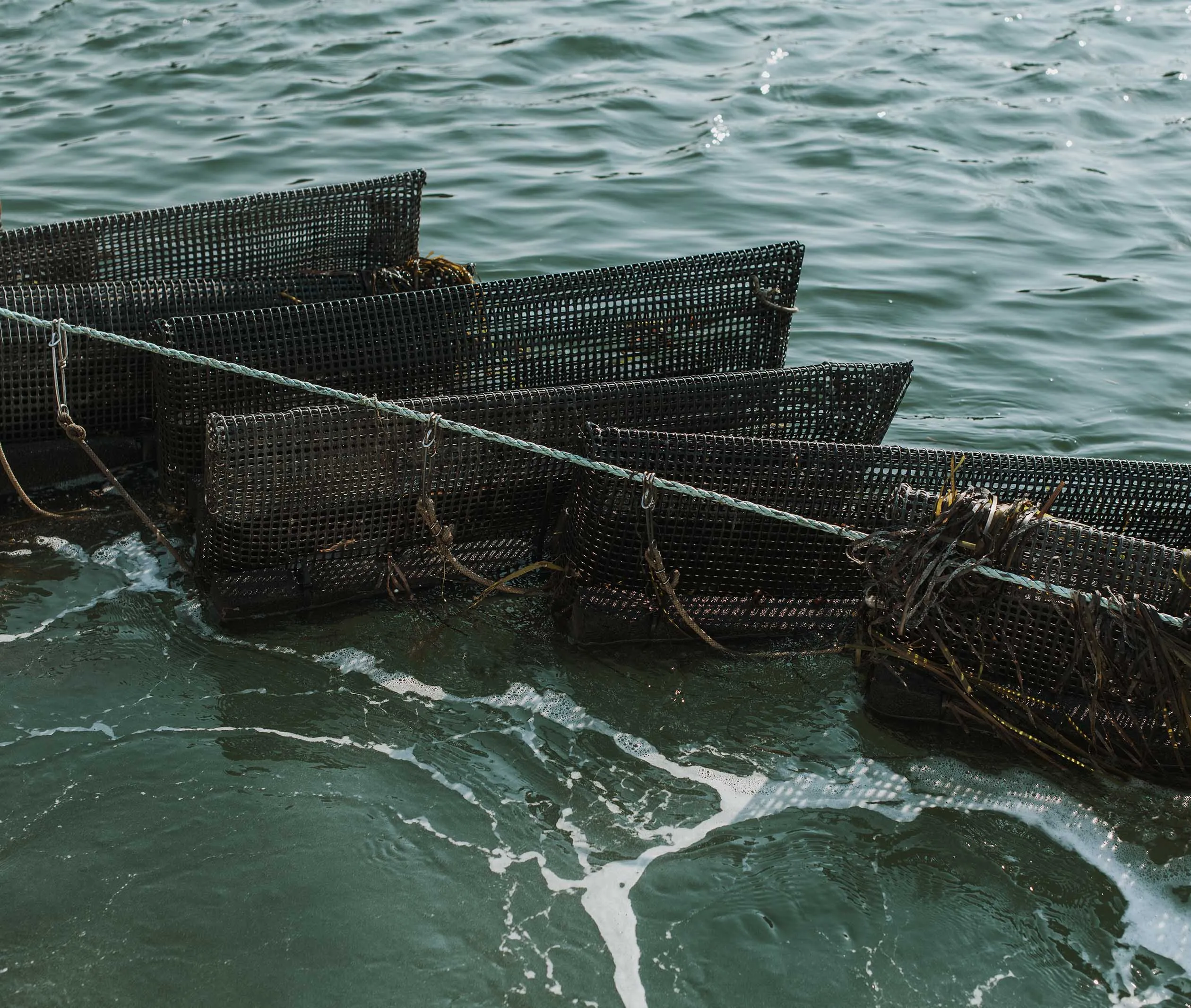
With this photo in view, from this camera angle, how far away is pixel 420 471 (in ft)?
17.3

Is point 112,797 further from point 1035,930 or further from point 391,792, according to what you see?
point 1035,930

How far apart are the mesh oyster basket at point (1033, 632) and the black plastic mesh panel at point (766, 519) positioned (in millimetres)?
441

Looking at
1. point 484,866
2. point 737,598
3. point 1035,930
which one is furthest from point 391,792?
point 1035,930

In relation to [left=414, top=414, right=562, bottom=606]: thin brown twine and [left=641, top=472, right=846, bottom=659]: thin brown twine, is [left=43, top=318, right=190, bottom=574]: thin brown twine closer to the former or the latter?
[left=414, top=414, right=562, bottom=606]: thin brown twine

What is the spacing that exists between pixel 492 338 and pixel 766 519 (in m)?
1.72

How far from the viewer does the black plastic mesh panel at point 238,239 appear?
6.27 m

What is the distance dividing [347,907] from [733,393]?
270cm

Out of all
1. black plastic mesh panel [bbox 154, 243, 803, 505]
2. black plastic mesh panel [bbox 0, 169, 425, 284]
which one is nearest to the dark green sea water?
black plastic mesh panel [bbox 154, 243, 803, 505]

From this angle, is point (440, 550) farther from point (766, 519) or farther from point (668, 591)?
point (766, 519)

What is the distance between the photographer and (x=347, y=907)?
4035mm

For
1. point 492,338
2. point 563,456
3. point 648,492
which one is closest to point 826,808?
point 648,492

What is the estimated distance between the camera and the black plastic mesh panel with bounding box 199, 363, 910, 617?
5.02 m

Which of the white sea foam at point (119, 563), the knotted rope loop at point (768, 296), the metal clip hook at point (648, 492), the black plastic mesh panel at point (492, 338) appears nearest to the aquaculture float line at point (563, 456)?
the metal clip hook at point (648, 492)

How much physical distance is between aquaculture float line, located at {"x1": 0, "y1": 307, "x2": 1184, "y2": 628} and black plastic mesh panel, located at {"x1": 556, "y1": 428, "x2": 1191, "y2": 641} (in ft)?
0.25
